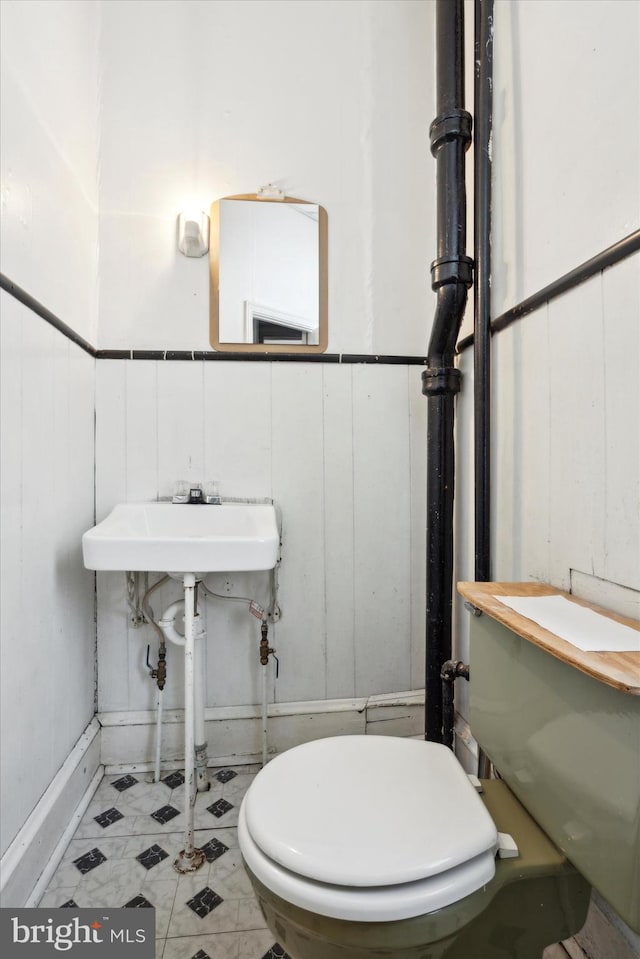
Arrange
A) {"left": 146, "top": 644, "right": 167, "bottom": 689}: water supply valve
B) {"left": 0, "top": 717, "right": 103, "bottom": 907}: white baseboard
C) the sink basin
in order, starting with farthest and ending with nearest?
1. {"left": 146, "top": 644, "right": 167, "bottom": 689}: water supply valve
2. the sink basin
3. {"left": 0, "top": 717, "right": 103, "bottom": 907}: white baseboard

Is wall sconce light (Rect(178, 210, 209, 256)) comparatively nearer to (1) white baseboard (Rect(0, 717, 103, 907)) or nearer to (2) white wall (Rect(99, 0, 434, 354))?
(2) white wall (Rect(99, 0, 434, 354))

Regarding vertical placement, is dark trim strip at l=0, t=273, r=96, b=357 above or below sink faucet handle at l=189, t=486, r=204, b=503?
above

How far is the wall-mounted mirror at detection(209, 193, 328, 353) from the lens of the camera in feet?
5.04

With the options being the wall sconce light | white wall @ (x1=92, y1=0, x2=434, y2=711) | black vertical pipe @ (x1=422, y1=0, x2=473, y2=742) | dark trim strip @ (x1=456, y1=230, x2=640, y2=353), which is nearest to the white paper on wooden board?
black vertical pipe @ (x1=422, y1=0, x2=473, y2=742)

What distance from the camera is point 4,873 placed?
0.95 m

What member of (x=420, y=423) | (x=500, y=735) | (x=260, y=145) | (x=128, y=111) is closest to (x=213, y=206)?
(x=260, y=145)

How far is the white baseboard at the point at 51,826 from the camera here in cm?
98

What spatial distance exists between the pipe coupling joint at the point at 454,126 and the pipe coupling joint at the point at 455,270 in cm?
30

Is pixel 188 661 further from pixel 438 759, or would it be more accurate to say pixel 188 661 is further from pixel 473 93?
pixel 473 93

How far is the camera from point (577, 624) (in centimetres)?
73

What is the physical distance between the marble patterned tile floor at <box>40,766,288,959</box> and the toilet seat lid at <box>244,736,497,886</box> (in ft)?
1.57

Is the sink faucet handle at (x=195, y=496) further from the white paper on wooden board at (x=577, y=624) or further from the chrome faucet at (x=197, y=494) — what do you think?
the white paper on wooden board at (x=577, y=624)

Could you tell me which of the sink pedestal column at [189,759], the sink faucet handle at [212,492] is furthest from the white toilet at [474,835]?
the sink faucet handle at [212,492]

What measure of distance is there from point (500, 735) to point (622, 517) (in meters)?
0.45
